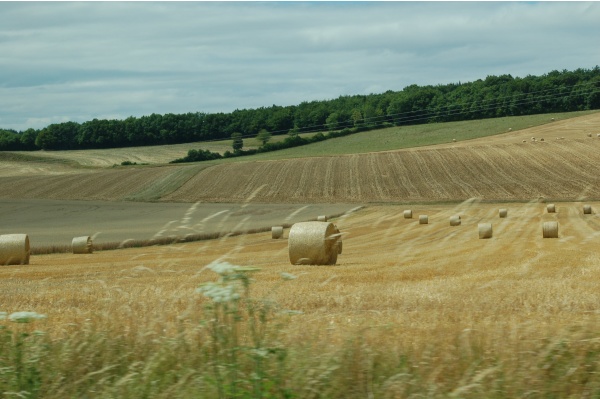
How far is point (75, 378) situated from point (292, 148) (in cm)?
8178

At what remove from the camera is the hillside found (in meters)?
51.2

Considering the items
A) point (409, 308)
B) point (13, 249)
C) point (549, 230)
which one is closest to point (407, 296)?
point (409, 308)

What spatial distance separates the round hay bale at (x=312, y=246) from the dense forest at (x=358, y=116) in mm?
82410

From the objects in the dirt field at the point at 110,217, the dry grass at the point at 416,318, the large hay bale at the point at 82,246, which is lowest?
the dirt field at the point at 110,217

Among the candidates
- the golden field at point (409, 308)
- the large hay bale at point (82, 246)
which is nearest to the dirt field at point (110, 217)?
the large hay bale at point (82, 246)

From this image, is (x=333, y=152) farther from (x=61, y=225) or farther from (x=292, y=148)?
(x=61, y=225)

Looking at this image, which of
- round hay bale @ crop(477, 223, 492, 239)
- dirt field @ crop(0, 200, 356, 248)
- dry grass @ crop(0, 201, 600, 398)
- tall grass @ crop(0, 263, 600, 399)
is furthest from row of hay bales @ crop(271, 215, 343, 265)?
dirt field @ crop(0, 200, 356, 248)

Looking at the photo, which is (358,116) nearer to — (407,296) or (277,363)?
(407,296)

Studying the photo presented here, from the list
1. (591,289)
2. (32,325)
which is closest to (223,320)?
(32,325)

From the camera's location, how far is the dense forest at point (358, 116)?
99.2 m

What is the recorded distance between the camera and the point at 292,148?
284 ft

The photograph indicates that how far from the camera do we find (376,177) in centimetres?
5906

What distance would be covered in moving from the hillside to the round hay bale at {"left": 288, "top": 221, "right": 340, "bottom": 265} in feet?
101

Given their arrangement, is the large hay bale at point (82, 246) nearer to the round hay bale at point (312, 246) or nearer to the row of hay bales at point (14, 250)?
the row of hay bales at point (14, 250)
